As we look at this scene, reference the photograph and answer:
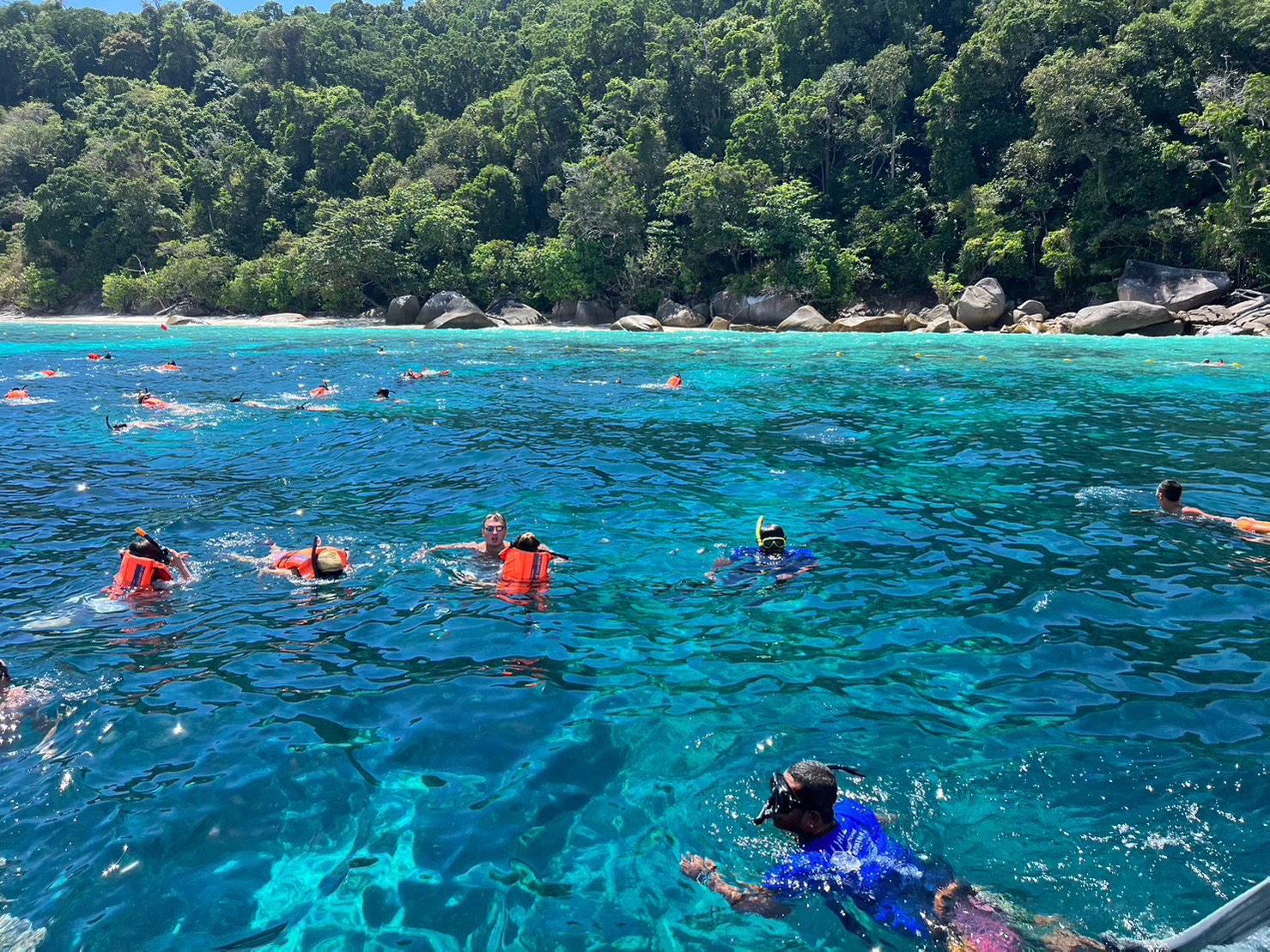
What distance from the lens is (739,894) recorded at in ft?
13.3

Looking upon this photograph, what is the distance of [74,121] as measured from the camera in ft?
271

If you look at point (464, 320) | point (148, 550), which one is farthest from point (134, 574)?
point (464, 320)

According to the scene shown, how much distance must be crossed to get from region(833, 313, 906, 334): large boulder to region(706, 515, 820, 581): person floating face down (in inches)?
1383

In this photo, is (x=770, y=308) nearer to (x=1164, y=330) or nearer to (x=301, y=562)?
(x=1164, y=330)

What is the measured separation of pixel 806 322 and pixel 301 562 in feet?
124

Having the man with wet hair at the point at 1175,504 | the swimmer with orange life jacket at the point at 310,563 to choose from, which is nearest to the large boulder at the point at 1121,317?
the man with wet hair at the point at 1175,504

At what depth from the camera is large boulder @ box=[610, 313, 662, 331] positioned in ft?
149

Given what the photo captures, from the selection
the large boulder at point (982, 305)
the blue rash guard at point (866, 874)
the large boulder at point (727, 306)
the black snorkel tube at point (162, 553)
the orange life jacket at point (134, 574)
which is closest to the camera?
the blue rash guard at point (866, 874)

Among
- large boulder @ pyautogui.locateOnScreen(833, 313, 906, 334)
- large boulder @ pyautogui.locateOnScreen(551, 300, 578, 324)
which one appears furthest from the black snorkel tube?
large boulder @ pyautogui.locateOnScreen(551, 300, 578, 324)

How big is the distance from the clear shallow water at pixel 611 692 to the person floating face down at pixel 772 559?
0.94 feet

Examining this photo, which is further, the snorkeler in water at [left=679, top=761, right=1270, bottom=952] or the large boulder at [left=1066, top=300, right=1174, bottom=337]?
the large boulder at [left=1066, top=300, right=1174, bottom=337]

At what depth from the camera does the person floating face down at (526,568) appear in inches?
323

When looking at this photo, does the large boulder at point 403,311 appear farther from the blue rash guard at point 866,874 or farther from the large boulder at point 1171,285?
the blue rash guard at point 866,874

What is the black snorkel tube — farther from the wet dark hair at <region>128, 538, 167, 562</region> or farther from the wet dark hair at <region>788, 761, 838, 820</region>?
the wet dark hair at <region>788, 761, 838, 820</region>
